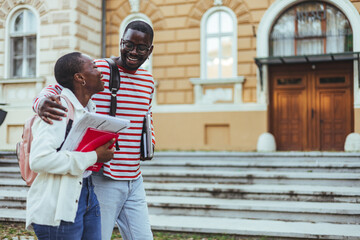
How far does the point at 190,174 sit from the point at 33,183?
5492 millimetres

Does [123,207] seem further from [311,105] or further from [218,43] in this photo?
[218,43]

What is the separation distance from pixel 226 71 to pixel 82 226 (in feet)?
33.6

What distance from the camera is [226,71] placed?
39.7 ft

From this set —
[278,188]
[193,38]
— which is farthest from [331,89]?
[278,188]

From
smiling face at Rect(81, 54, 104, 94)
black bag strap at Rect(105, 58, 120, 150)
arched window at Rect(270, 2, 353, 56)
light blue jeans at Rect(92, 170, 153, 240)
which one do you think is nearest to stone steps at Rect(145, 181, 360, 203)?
light blue jeans at Rect(92, 170, 153, 240)

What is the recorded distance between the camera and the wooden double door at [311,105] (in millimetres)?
11312

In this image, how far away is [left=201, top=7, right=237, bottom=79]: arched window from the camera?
12.1 m

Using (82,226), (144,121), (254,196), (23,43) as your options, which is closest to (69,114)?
(82,226)

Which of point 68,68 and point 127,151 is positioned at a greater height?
point 68,68

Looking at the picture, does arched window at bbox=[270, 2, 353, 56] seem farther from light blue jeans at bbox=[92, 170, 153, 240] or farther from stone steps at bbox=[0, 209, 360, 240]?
light blue jeans at bbox=[92, 170, 153, 240]

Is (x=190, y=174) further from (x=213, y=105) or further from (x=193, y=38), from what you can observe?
(x=193, y=38)

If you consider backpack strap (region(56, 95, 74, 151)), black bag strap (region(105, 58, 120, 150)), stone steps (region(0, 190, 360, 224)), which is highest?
black bag strap (region(105, 58, 120, 150))

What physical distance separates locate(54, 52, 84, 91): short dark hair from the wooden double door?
10.0m

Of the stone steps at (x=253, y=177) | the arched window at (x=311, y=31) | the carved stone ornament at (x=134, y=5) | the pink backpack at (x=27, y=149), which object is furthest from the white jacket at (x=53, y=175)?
the carved stone ornament at (x=134, y=5)
